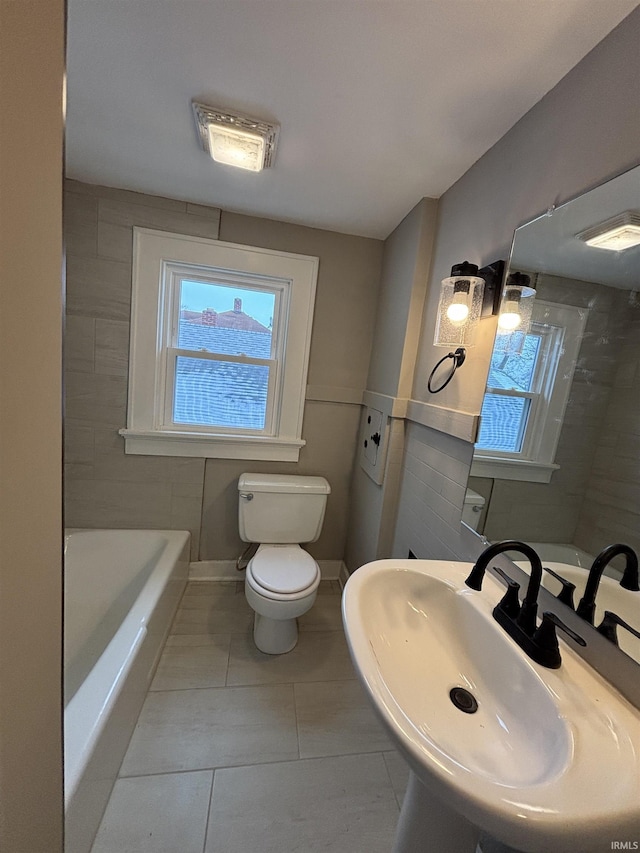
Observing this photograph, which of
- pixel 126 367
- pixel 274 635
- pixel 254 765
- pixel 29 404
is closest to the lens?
pixel 29 404

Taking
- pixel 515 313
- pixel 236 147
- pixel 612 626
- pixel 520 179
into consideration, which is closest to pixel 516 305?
pixel 515 313

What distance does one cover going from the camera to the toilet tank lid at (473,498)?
111cm

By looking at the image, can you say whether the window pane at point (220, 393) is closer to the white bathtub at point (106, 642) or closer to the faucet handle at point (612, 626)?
the white bathtub at point (106, 642)

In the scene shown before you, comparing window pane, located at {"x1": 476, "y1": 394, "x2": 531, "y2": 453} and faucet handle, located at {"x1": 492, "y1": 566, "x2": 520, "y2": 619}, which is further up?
window pane, located at {"x1": 476, "y1": 394, "x2": 531, "y2": 453}

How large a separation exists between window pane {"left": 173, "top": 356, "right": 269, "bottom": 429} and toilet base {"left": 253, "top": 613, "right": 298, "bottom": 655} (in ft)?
3.48

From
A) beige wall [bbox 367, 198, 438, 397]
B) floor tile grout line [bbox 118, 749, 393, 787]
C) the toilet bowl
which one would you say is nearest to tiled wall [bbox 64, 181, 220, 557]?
the toilet bowl

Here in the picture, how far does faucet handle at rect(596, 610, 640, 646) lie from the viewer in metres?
0.69

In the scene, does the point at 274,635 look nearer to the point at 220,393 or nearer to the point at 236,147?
the point at 220,393

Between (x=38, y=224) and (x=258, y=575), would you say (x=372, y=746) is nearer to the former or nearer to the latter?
(x=258, y=575)

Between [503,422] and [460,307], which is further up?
[460,307]

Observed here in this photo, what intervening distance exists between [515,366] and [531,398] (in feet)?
0.37

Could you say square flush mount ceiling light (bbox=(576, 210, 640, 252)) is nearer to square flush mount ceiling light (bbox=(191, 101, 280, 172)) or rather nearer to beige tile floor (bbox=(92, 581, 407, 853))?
square flush mount ceiling light (bbox=(191, 101, 280, 172))

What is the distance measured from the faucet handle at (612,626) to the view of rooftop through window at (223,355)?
173 cm

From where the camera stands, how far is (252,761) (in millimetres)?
1188
